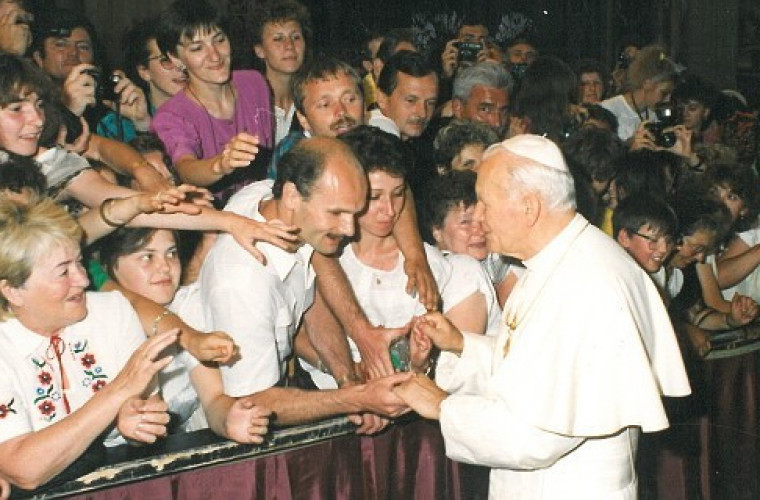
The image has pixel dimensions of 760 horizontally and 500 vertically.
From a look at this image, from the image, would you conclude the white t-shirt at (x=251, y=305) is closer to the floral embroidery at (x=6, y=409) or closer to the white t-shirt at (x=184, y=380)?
the white t-shirt at (x=184, y=380)

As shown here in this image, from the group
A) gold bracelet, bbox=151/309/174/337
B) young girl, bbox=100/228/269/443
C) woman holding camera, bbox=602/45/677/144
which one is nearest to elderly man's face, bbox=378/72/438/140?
young girl, bbox=100/228/269/443

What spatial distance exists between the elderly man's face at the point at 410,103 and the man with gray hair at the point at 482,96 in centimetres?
71

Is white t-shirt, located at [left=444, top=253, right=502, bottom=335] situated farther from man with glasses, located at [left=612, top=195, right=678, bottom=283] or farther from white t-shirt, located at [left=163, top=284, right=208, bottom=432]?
white t-shirt, located at [left=163, top=284, right=208, bottom=432]

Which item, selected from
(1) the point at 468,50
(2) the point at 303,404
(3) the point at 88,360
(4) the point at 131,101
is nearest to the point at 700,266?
(2) the point at 303,404

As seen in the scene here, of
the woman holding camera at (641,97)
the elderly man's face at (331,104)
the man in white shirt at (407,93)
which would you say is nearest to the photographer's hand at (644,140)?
the woman holding camera at (641,97)

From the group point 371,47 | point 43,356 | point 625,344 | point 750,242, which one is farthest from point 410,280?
point 371,47

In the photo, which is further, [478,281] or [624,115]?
[624,115]

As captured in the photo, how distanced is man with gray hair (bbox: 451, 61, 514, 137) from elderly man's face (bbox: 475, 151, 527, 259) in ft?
10.2

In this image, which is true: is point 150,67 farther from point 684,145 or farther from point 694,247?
point 684,145

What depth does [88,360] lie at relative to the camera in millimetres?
3809

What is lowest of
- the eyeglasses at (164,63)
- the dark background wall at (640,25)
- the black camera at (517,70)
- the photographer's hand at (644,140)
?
the dark background wall at (640,25)

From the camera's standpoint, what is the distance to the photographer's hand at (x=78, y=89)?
17.2ft

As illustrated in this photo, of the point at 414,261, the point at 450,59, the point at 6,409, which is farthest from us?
the point at 450,59

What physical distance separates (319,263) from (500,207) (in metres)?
1.11
